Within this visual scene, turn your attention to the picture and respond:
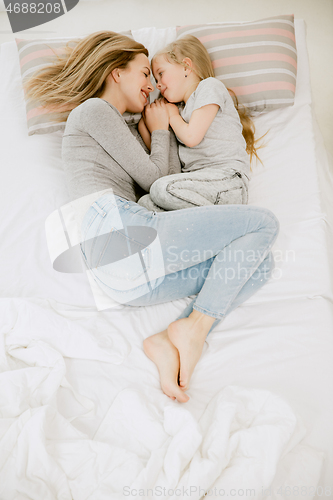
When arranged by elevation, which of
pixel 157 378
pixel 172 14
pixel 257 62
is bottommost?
pixel 157 378

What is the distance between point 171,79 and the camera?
4.53ft

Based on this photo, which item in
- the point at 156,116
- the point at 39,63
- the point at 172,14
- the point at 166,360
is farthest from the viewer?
the point at 172,14

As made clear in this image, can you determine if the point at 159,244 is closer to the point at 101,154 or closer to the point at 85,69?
the point at 101,154

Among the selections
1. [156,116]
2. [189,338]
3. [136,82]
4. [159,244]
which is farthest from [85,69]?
[189,338]

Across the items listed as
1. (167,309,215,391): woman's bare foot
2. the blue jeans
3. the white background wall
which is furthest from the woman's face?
the white background wall

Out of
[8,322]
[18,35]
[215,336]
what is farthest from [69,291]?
[18,35]

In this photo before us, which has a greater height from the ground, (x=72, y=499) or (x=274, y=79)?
(x=274, y=79)

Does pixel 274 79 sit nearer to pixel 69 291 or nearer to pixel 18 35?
pixel 69 291

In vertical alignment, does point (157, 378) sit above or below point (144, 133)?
below

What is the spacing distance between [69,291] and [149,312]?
0.87ft

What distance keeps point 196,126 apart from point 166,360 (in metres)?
0.81

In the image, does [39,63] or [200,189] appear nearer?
[200,189]

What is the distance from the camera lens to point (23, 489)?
699 mm

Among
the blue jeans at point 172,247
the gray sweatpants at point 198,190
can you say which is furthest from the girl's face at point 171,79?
the blue jeans at point 172,247
